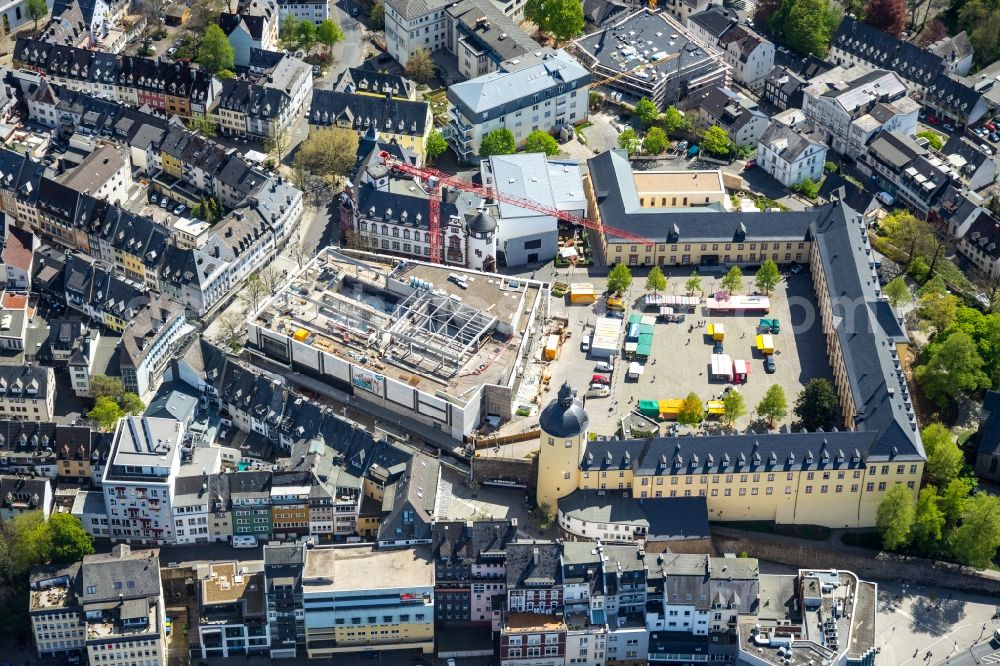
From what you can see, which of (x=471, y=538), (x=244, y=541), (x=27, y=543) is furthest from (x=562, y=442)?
(x=27, y=543)

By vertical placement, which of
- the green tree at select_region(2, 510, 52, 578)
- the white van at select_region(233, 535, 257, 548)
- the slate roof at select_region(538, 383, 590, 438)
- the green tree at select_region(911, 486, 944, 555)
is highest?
the slate roof at select_region(538, 383, 590, 438)

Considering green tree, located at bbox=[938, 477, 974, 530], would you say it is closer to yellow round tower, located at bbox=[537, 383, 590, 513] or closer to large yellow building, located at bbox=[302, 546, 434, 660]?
yellow round tower, located at bbox=[537, 383, 590, 513]

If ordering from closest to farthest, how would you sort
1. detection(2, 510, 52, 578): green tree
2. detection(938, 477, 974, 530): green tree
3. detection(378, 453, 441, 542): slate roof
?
detection(2, 510, 52, 578): green tree
detection(378, 453, 441, 542): slate roof
detection(938, 477, 974, 530): green tree

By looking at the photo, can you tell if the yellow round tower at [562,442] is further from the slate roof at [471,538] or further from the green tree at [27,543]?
the green tree at [27,543]

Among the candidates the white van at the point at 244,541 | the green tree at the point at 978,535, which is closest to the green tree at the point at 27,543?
the white van at the point at 244,541

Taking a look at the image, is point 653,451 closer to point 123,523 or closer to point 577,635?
point 577,635

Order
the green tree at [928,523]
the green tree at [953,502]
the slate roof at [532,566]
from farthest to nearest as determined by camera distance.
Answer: the green tree at [953,502]
the green tree at [928,523]
the slate roof at [532,566]

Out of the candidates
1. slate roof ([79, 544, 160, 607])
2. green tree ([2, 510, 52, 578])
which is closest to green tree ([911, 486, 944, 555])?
slate roof ([79, 544, 160, 607])
